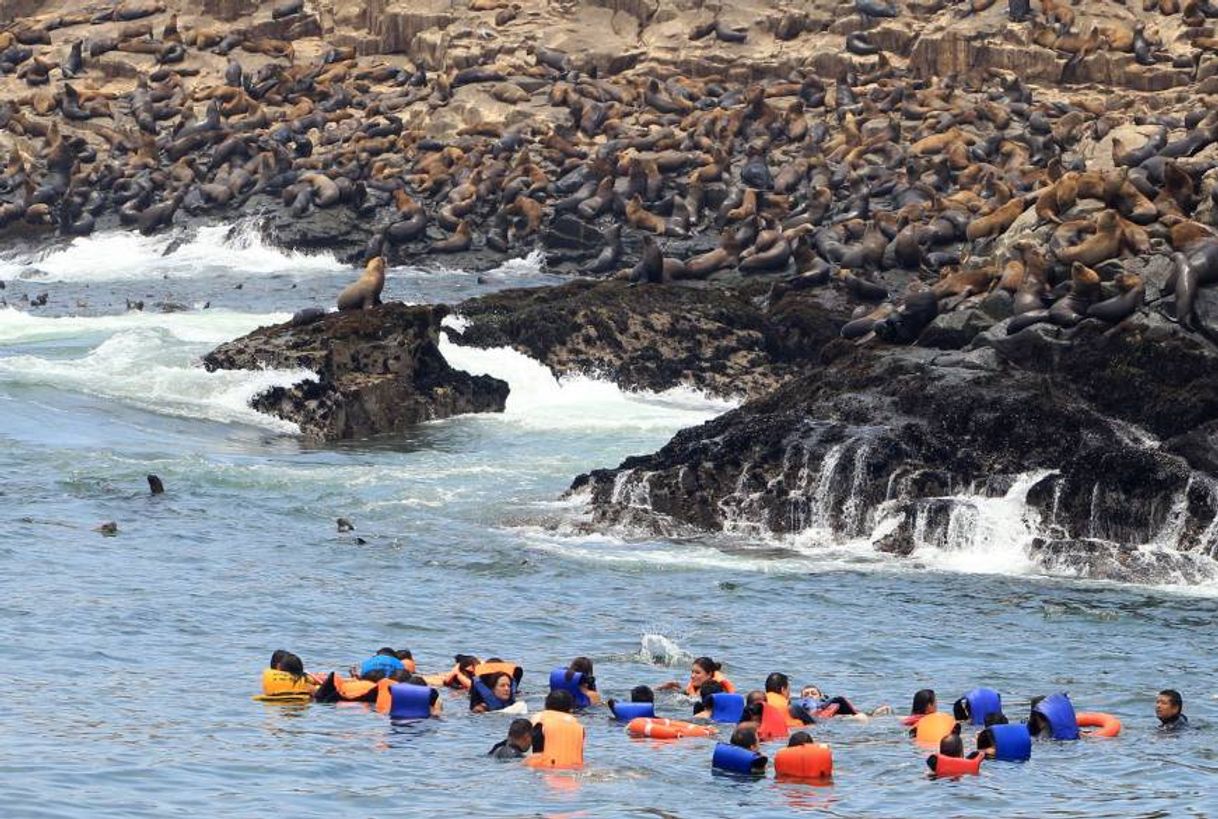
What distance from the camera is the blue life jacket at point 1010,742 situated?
18.1 m

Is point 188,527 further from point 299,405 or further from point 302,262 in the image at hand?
point 302,262

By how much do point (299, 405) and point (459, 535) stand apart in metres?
8.18

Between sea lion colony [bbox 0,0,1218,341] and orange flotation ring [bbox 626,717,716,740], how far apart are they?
19.6 metres

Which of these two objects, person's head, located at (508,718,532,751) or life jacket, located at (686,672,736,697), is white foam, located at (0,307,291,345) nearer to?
life jacket, located at (686,672,736,697)

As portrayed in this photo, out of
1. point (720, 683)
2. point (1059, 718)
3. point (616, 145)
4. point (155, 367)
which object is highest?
point (616, 145)

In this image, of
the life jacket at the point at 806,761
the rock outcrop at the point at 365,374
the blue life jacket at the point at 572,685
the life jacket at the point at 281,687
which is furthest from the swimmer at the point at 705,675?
the rock outcrop at the point at 365,374

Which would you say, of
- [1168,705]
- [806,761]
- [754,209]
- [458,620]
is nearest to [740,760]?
[806,761]

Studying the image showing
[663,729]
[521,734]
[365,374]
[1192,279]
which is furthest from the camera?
[365,374]

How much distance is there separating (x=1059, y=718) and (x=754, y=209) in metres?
32.4

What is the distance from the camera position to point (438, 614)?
949 inches

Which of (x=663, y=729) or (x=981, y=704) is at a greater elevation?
(x=981, y=704)

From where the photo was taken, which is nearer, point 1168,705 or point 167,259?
point 1168,705

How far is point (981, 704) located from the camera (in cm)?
1945

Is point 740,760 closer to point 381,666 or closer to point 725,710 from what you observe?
point 725,710
